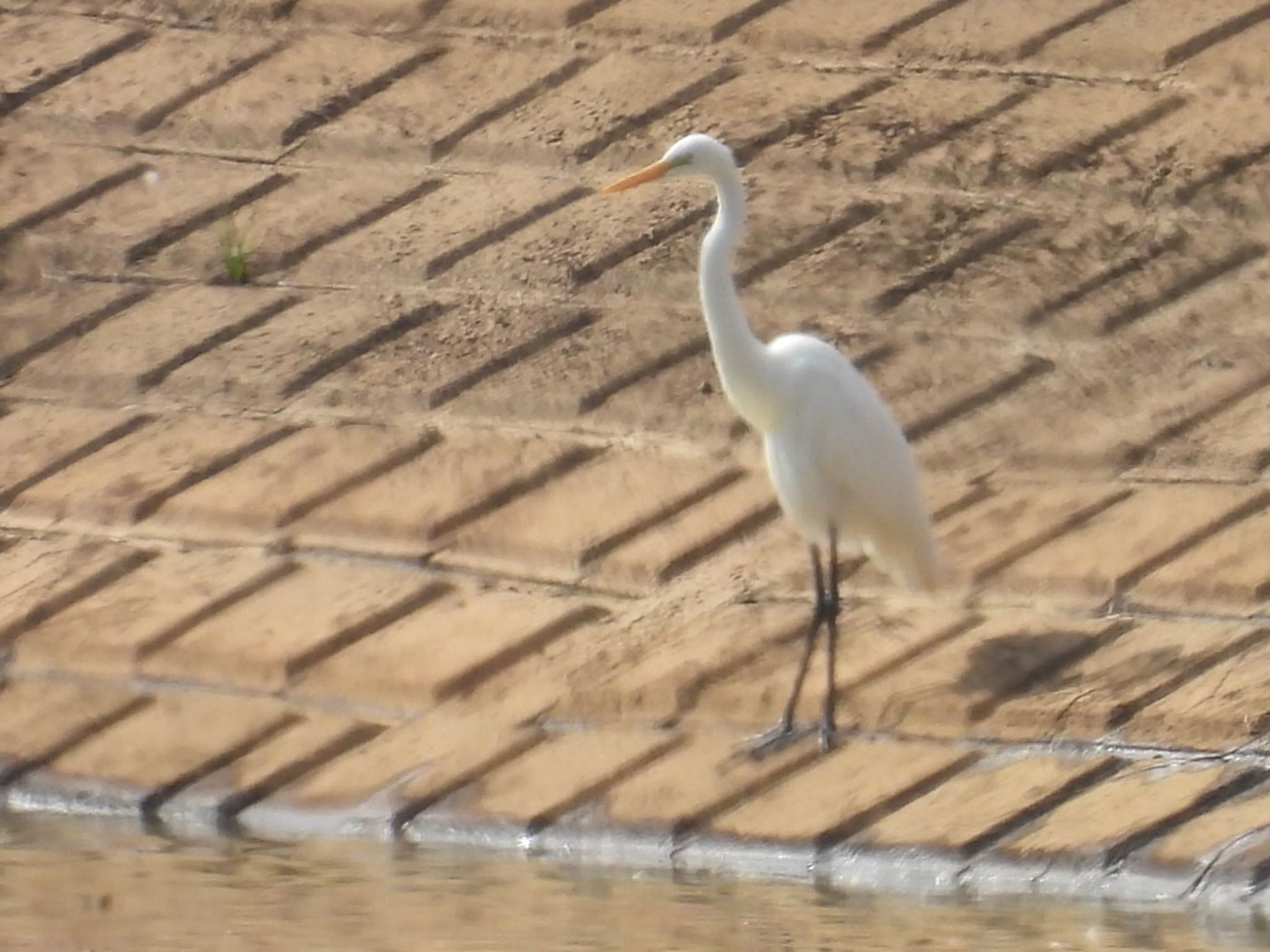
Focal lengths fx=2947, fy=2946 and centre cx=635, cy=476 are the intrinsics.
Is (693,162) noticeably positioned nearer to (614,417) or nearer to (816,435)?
(816,435)

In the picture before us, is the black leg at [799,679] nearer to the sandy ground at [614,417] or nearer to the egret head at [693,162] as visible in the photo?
the sandy ground at [614,417]

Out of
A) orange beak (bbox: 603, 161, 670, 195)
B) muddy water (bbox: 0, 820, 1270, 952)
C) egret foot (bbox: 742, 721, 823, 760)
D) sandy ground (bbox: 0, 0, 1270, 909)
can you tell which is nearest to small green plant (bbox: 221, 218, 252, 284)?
sandy ground (bbox: 0, 0, 1270, 909)

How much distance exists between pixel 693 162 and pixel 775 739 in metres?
1.55

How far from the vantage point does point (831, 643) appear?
721 cm

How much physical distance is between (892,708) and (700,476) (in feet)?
4.24

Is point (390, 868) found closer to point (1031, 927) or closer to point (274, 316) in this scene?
point (1031, 927)

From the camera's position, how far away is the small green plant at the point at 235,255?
9.26 m

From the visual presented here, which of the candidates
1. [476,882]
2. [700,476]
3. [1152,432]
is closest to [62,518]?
[700,476]

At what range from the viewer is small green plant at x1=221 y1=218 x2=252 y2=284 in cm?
926

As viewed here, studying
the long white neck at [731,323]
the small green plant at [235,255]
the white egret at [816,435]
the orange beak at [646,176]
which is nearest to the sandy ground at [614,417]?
the small green plant at [235,255]

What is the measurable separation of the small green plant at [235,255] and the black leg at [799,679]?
241cm

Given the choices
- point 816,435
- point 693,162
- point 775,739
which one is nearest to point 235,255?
point 693,162

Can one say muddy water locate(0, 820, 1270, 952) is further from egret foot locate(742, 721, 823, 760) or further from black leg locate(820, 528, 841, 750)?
black leg locate(820, 528, 841, 750)

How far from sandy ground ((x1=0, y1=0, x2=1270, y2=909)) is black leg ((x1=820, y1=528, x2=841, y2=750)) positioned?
0.25 feet
